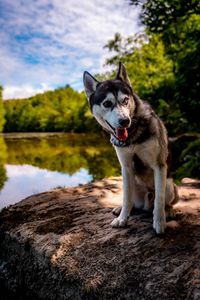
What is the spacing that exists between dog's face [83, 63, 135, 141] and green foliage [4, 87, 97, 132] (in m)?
83.5

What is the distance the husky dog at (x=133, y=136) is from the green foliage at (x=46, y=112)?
83275 mm

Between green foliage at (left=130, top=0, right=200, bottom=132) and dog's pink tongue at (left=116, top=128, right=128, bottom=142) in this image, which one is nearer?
dog's pink tongue at (left=116, top=128, right=128, bottom=142)

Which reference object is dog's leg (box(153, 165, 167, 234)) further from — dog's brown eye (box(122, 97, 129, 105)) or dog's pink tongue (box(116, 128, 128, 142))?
dog's brown eye (box(122, 97, 129, 105))

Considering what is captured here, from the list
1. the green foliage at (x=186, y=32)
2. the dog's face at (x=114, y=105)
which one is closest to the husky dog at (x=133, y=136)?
the dog's face at (x=114, y=105)

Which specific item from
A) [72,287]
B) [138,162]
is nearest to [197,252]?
[138,162]

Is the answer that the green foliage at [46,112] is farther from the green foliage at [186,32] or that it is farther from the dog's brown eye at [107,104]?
the dog's brown eye at [107,104]

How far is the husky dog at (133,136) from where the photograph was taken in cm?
414

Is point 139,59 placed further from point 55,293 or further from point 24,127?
point 24,127

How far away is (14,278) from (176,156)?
12.0 meters

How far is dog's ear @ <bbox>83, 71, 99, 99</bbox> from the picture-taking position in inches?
182

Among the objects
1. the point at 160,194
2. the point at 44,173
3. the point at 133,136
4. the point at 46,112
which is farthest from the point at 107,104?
the point at 46,112

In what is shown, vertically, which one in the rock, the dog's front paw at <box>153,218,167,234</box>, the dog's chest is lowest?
the rock

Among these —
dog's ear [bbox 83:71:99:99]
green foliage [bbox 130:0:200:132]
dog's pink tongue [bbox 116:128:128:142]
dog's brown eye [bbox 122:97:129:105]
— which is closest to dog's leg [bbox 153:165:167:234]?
dog's pink tongue [bbox 116:128:128:142]

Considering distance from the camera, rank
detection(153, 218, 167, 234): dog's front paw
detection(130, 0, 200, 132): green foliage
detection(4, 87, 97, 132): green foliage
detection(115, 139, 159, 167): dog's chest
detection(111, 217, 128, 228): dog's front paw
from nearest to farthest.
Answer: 1. detection(115, 139, 159, 167): dog's chest
2. detection(153, 218, 167, 234): dog's front paw
3. detection(111, 217, 128, 228): dog's front paw
4. detection(130, 0, 200, 132): green foliage
5. detection(4, 87, 97, 132): green foliage
